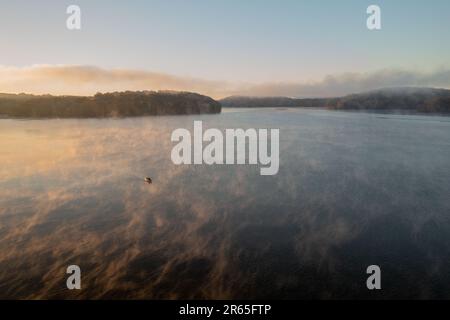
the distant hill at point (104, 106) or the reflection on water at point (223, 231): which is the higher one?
the distant hill at point (104, 106)

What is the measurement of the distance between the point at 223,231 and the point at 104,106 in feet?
516

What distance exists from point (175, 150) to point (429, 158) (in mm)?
34571

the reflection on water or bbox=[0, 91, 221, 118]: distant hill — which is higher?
bbox=[0, 91, 221, 118]: distant hill

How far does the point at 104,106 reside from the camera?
157125 mm

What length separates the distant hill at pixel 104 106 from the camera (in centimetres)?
14200

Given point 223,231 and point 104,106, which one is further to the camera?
point 104,106

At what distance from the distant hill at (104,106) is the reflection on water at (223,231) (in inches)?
4984

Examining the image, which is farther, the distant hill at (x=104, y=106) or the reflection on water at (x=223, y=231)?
the distant hill at (x=104, y=106)

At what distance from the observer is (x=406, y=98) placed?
194375 mm

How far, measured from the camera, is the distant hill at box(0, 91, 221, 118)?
14200 cm

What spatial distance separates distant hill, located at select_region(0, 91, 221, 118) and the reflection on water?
126603mm
